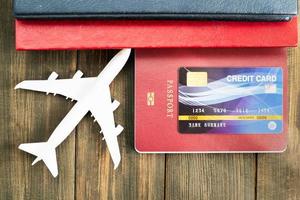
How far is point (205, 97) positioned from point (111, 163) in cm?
13

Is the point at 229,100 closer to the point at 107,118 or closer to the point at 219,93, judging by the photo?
the point at 219,93

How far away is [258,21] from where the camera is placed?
481 mm

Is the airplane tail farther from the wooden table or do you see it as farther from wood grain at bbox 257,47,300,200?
wood grain at bbox 257,47,300,200

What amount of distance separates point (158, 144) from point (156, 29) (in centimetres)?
12

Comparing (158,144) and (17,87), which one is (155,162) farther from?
(17,87)

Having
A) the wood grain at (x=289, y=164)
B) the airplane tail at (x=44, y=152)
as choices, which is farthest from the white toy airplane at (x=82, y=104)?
the wood grain at (x=289, y=164)

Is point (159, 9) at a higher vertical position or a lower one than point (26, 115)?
higher

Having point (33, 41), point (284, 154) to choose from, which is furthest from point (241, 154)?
point (33, 41)

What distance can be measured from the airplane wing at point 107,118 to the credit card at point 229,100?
Answer: 73mm

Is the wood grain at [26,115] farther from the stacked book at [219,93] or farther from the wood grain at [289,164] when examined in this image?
the wood grain at [289,164]

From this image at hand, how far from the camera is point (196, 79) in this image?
1.67 feet

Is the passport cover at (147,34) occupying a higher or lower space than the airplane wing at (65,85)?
higher

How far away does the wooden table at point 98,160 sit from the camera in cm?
52

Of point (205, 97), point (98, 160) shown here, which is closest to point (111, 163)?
point (98, 160)
